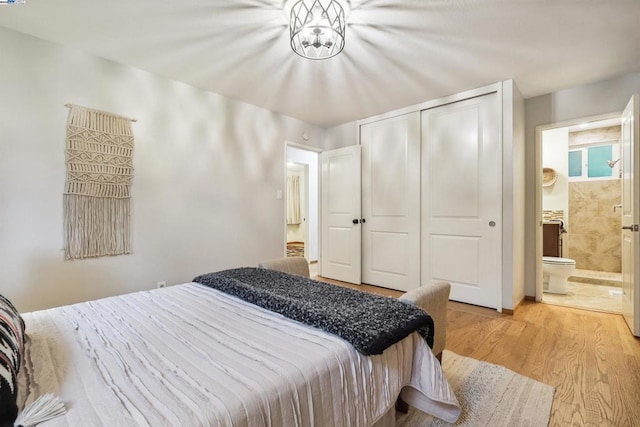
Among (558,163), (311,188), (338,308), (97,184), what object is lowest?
(338,308)

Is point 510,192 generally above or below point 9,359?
above

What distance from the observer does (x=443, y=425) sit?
4.83 feet

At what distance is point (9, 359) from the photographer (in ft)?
2.59

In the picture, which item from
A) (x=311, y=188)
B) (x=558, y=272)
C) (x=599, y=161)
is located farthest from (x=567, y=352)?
(x=311, y=188)

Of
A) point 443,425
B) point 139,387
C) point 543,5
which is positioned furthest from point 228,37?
point 443,425

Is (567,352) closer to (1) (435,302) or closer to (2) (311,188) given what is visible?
(1) (435,302)

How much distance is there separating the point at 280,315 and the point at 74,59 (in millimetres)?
2721

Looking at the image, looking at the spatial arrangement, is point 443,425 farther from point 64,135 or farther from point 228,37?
point 64,135

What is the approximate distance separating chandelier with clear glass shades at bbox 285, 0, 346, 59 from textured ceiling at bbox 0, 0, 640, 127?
0.11 metres

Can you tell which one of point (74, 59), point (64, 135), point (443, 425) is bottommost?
point (443, 425)

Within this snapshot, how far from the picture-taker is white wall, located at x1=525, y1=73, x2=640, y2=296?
9.44ft

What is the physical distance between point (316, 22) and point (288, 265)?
1785mm

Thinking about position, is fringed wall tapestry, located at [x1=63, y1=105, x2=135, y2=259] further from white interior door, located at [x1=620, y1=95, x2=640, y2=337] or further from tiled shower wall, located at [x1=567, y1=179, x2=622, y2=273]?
tiled shower wall, located at [x1=567, y1=179, x2=622, y2=273]

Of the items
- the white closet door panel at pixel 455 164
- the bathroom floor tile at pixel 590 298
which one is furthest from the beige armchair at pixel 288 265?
the bathroom floor tile at pixel 590 298
